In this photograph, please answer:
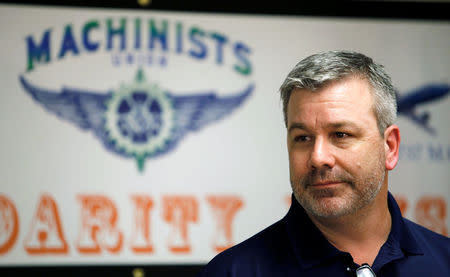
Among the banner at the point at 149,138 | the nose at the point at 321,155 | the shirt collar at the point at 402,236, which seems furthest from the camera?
the banner at the point at 149,138

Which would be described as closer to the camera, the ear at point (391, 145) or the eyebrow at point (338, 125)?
Answer: the eyebrow at point (338, 125)

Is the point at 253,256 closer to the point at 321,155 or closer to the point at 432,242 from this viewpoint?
the point at 321,155

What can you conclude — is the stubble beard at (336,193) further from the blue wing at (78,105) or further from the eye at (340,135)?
the blue wing at (78,105)

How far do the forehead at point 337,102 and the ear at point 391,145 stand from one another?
93 mm

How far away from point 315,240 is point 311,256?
4cm

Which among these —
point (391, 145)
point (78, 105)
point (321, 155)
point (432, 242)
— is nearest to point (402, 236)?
point (432, 242)

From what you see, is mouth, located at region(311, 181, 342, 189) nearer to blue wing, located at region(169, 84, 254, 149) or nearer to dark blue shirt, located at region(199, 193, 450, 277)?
dark blue shirt, located at region(199, 193, 450, 277)

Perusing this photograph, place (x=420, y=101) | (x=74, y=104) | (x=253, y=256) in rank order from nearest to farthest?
(x=253, y=256) < (x=74, y=104) < (x=420, y=101)

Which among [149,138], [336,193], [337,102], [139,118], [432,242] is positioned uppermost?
[139,118]

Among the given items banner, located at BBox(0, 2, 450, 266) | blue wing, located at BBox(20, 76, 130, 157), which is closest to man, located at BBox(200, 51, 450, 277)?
banner, located at BBox(0, 2, 450, 266)

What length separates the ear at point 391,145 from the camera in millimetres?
1411

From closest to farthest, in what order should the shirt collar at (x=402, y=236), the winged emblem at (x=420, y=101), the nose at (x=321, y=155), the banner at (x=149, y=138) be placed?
the nose at (x=321, y=155), the shirt collar at (x=402, y=236), the banner at (x=149, y=138), the winged emblem at (x=420, y=101)

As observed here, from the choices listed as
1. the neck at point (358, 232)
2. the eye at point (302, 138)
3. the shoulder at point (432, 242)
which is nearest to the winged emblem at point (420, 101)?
the shoulder at point (432, 242)

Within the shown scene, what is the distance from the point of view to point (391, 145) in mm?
1431
